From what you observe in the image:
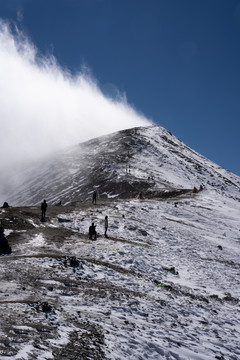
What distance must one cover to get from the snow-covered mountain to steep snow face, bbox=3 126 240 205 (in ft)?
124

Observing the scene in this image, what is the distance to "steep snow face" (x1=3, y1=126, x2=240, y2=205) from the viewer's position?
8862 cm

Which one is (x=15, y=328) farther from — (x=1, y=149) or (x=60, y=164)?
(x=1, y=149)

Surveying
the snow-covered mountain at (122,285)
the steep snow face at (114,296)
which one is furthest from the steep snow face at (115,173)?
the steep snow face at (114,296)

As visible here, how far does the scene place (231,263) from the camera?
27.3 m

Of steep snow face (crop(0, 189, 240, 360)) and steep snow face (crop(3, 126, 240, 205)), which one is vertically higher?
steep snow face (crop(3, 126, 240, 205))

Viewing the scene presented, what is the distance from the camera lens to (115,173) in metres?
102

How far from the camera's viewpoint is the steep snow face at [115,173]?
88.6m

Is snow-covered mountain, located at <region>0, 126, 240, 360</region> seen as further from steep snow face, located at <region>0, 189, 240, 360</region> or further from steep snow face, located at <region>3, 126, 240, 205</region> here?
steep snow face, located at <region>3, 126, 240, 205</region>

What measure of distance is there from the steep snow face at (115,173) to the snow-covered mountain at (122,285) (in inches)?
1492

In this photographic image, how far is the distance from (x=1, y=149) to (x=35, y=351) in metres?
208

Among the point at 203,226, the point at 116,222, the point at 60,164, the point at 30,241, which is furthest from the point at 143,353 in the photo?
the point at 60,164

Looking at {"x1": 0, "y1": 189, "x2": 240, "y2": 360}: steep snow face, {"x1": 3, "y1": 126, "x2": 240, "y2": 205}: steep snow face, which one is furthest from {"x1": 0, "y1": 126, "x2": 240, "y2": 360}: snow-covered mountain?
{"x1": 3, "y1": 126, "x2": 240, "y2": 205}: steep snow face

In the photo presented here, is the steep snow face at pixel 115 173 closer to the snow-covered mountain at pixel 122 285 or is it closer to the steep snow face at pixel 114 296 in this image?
the snow-covered mountain at pixel 122 285

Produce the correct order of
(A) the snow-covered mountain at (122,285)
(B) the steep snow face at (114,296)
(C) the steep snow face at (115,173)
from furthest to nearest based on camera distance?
(C) the steep snow face at (115,173)
(A) the snow-covered mountain at (122,285)
(B) the steep snow face at (114,296)
